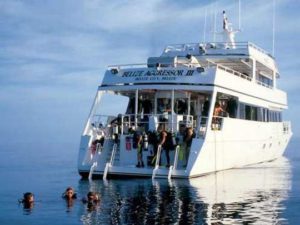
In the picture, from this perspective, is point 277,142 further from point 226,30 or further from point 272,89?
point 226,30

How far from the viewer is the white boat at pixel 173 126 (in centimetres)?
2439

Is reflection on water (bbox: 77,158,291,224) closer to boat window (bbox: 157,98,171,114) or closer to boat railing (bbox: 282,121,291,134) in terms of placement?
boat window (bbox: 157,98,171,114)

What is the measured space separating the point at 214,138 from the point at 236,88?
14.0 feet

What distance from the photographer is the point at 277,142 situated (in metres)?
38.6

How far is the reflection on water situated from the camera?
609 inches

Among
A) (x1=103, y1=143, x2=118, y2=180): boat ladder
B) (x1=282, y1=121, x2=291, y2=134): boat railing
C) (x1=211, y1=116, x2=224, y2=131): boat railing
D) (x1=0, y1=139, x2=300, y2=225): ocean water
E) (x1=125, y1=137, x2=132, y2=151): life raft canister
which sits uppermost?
(x1=282, y1=121, x2=291, y2=134): boat railing

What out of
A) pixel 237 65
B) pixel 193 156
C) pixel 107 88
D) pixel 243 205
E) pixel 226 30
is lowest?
pixel 243 205

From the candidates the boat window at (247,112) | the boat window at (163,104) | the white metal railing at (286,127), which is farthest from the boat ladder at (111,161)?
the white metal railing at (286,127)

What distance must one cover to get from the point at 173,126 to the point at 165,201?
308 inches

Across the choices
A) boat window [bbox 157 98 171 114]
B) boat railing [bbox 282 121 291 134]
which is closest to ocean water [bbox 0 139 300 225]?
boat window [bbox 157 98 171 114]

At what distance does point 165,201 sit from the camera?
18266mm

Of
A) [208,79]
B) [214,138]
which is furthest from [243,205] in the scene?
[208,79]

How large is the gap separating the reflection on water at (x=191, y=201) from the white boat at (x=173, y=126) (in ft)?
3.80

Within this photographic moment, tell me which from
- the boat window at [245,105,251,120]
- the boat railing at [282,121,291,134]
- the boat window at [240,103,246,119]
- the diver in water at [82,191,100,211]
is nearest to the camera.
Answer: the diver in water at [82,191,100,211]
